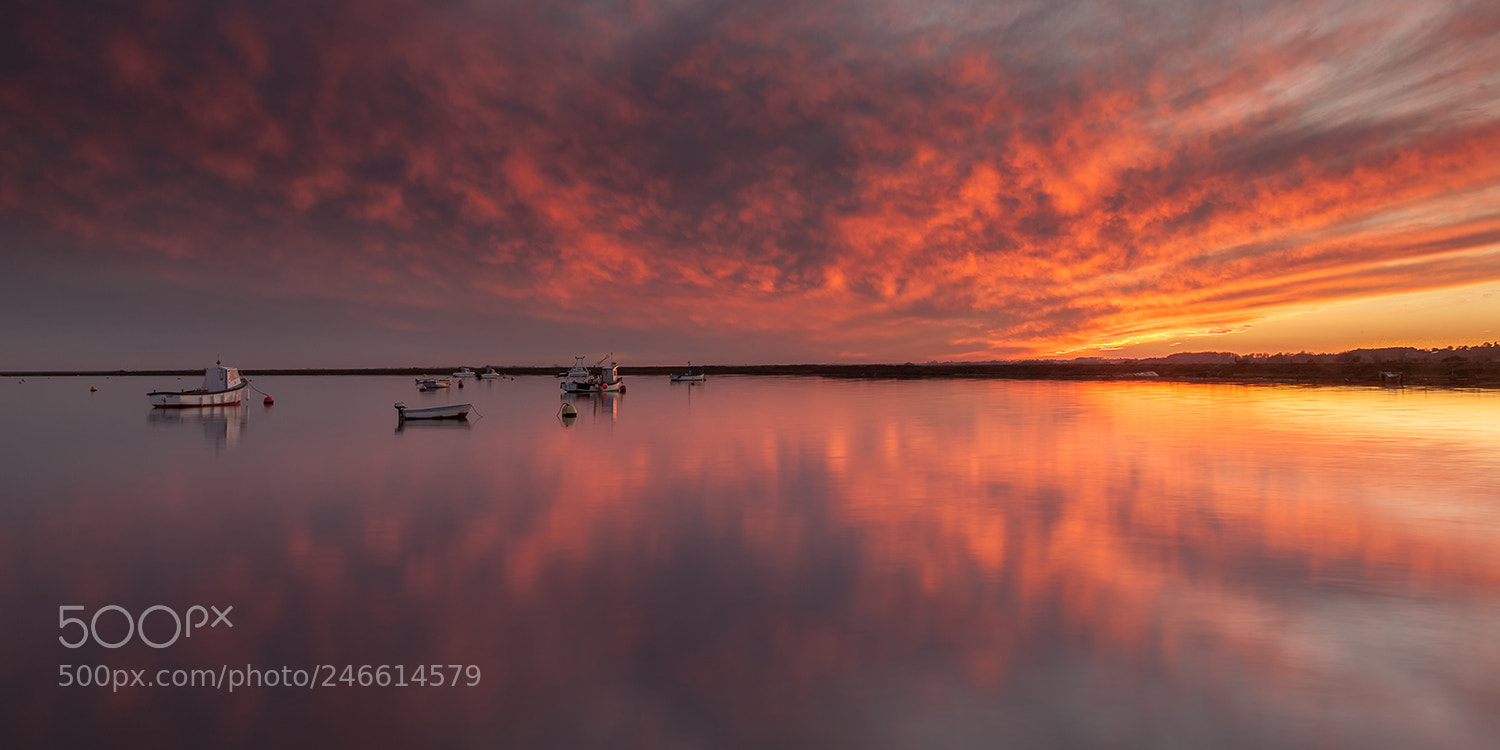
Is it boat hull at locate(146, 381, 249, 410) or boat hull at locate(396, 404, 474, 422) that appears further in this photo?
boat hull at locate(146, 381, 249, 410)

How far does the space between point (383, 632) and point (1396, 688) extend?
45.9 feet

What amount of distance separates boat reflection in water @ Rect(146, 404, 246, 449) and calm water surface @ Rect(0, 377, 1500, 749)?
1037 centimetres

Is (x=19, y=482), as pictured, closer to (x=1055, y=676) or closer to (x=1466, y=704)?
(x=1055, y=676)

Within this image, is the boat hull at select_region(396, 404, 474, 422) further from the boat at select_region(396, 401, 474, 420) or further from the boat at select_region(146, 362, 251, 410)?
the boat at select_region(146, 362, 251, 410)

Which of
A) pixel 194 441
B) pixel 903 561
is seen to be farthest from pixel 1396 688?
pixel 194 441

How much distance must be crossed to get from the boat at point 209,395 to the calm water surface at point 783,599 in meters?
38.3

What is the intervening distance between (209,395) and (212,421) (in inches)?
576

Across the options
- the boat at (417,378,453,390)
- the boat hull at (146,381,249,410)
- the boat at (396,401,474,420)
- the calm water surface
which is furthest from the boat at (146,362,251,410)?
the boat at (417,378,453,390)

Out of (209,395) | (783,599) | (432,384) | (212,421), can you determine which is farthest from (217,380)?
(783,599)

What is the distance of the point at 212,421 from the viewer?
4975 cm

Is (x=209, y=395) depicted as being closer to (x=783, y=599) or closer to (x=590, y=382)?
(x=590, y=382)

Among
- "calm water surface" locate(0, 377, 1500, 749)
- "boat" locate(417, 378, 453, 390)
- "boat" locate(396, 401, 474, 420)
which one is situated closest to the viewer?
"calm water surface" locate(0, 377, 1500, 749)

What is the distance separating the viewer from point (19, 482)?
24359 mm

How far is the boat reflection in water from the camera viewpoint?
38.5 meters
